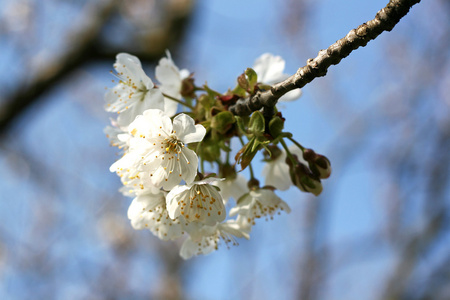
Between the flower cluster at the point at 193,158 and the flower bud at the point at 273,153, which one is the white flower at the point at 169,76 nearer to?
the flower cluster at the point at 193,158

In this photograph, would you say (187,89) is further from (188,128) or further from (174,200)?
(174,200)

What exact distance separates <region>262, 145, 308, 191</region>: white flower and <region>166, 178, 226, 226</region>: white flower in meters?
0.36

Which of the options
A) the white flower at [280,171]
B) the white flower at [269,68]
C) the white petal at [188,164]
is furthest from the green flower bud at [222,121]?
the white flower at [269,68]

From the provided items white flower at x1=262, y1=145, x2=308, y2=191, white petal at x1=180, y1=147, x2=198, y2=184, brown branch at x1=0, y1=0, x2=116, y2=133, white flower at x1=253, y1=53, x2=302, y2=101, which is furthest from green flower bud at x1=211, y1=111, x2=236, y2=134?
Result: brown branch at x1=0, y1=0, x2=116, y2=133

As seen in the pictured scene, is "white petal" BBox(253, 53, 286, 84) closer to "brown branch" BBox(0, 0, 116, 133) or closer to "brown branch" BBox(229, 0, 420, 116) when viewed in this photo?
"brown branch" BBox(229, 0, 420, 116)

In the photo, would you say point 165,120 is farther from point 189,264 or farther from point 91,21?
point 189,264

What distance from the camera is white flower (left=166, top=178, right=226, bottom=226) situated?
1320mm

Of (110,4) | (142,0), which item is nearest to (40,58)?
(110,4)

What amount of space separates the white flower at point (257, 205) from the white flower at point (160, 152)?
263mm

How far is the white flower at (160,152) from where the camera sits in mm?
1279

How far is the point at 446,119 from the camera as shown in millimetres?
5684

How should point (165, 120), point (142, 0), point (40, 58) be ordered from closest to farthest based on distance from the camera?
point (165, 120) → point (40, 58) → point (142, 0)

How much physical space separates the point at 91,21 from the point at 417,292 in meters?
4.88

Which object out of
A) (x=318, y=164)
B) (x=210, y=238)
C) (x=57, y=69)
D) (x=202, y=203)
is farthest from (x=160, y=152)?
(x=57, y=69)
